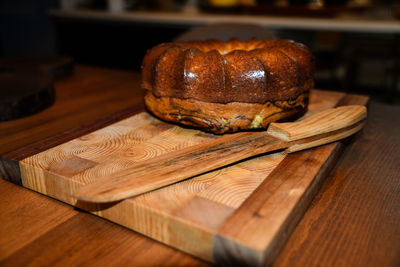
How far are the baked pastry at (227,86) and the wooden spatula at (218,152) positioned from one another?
0.19 ft

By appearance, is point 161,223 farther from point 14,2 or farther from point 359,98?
point 14,2

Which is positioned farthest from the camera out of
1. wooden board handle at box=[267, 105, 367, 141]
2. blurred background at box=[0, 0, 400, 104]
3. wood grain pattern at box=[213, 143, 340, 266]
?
blurred background at box=[0, 0, 400, 104]

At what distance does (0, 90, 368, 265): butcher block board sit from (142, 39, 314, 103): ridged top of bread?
12 centimetres

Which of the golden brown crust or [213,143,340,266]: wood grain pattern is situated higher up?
the golden brown crust

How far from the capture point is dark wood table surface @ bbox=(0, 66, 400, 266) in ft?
1.75

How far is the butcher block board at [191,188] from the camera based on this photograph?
1.71 ft

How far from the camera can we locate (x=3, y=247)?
0.55 m

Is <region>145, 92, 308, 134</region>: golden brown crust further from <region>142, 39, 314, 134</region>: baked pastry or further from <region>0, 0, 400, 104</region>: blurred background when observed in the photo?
<region>0, 0, 400, 104</region>: blurred background

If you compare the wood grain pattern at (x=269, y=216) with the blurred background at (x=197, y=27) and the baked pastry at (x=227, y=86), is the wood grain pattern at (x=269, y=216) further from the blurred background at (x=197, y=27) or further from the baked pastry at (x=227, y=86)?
the blurred background at (x=197, y=27)

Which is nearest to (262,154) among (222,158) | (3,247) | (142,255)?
(222,158)

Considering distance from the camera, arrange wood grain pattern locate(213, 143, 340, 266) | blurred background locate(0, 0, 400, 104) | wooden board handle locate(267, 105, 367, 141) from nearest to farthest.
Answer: wood grain pattern locate(213, 143, 340, 266), wooden board handle locate(267, 105, 367, 141), blurred background locate(0, 0, 400, 104)

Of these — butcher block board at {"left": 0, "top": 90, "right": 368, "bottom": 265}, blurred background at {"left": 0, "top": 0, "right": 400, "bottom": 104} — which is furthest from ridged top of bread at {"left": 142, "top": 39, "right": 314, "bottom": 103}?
blurred background at {"left": 0, "top": 0, "right": 400, "bottom": 104}

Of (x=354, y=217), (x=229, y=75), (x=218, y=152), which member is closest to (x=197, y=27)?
(x=229, y=75)

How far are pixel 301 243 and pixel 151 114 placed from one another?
0.59 meters
